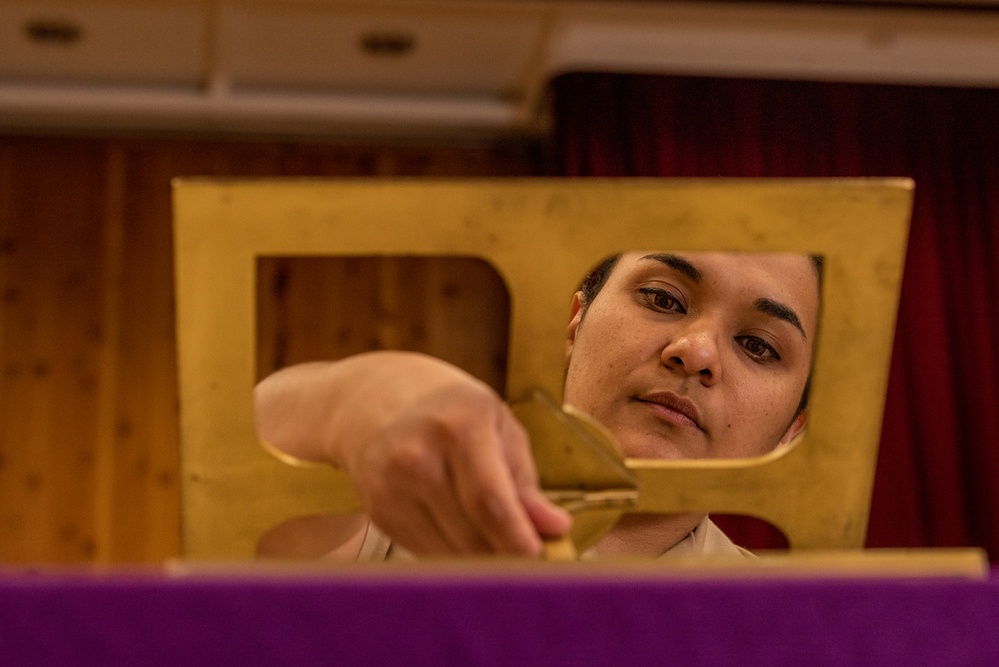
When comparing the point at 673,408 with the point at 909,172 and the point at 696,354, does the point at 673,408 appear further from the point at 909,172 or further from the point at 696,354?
the point at 909,172

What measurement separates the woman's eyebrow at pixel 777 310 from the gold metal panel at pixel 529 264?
38cm

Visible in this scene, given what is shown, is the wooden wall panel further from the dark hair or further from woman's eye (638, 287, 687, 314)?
woman's eye (638, 287, 687, 314)

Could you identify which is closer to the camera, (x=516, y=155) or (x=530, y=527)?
(x=530, y=527)

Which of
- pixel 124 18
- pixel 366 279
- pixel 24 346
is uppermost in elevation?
pixel 124 18

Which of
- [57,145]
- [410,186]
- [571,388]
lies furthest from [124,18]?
[410,186]

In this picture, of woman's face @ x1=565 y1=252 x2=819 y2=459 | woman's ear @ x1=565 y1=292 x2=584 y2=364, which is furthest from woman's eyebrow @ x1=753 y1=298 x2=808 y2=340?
woman's ear @ x1=565 y1=292 x2=584 y2=364

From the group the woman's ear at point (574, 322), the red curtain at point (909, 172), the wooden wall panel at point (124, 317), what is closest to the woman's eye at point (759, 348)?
the woman's ear at point (574, 322)

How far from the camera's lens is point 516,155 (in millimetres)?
3434

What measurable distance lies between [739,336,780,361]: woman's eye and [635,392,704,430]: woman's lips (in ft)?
0.30

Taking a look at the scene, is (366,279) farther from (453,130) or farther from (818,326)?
(818,326)

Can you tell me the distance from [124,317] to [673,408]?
2.64 meters

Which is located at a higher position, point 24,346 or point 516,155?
point 516,155

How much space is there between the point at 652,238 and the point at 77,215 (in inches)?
121

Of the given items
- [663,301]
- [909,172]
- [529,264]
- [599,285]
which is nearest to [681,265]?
[663,301]
